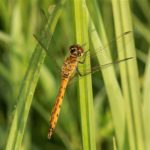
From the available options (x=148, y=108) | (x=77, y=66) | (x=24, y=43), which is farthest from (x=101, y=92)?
(x=148, y=108)

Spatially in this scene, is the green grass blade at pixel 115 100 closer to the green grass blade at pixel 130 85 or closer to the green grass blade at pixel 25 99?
the green grass blade at pixel 130 85

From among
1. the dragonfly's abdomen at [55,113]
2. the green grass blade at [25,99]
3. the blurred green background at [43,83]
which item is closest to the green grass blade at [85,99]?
the green grass blade at [25,99]

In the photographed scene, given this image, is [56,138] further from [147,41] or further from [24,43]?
[147,41]

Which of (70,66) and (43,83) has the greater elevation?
(43,83)

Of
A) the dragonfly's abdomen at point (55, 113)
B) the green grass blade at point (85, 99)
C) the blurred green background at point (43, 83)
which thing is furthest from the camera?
the blurred green background at point (43, 83)

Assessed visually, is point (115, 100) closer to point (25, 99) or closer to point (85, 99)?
point (85, 99)

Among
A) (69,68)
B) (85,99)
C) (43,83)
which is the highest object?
(43,83)

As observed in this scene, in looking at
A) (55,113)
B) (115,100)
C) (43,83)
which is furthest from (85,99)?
(43,83)
